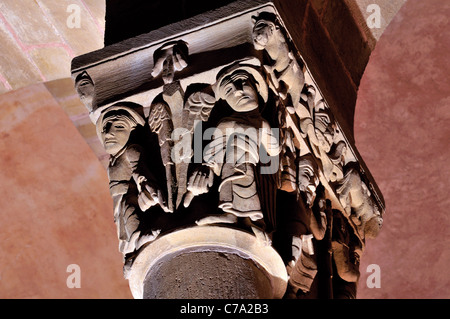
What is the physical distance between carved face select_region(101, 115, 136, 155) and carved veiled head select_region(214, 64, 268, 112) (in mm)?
322

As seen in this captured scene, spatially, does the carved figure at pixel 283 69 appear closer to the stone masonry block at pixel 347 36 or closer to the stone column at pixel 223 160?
the stone column at pixel 223 160

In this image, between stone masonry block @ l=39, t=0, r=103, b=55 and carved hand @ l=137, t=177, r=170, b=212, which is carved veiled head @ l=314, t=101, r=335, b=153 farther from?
stone masonry block @ l=39, t=0, r=103, b=55

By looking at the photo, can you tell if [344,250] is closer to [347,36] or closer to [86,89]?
[347,36]

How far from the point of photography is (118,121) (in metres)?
2.84

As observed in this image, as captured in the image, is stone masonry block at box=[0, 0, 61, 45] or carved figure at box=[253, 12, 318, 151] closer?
carved figure at box=[253, 12, 318, 151]

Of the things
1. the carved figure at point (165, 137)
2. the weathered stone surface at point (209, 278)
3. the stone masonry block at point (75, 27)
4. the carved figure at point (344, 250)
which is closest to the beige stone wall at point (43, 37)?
the stone masonry block at point (75, 27)

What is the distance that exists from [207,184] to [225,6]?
605mm

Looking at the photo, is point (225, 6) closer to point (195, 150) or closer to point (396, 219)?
point (195, 150)

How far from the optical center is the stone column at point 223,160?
2.50 meters

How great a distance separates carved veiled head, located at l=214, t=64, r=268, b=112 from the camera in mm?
2629

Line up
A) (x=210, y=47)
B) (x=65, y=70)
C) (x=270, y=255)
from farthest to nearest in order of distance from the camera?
(x=65, y=70), (x=210, y=47), (x=270, y=255)

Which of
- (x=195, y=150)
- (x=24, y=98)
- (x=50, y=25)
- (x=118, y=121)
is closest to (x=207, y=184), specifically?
(x=195, y=150)

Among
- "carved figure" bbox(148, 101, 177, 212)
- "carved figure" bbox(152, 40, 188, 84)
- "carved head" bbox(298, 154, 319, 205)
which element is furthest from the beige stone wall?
"carved head" bbox(298, 154, 319, 205)

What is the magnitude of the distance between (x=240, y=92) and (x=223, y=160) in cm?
22
